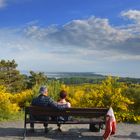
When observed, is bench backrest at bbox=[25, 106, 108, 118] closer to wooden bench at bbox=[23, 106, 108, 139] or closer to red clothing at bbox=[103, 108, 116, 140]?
wooden bench at bbox=[23, 106, 108, 139]

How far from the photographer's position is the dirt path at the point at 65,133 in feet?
45.4

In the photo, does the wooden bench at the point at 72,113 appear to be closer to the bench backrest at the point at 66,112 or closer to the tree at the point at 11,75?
the bench backrest at the point at 66,112

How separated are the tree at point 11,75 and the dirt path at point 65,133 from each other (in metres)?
43.3

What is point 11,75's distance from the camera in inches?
2472

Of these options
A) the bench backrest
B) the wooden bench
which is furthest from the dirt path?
the bench backrest

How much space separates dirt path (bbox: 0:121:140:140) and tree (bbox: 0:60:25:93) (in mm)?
43313

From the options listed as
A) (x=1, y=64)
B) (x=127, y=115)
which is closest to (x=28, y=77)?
(x=1, y=64)

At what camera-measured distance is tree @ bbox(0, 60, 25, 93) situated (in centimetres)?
6000

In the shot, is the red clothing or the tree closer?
the red clothing

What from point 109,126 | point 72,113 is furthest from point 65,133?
point 109,126

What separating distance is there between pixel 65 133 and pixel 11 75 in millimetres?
48912

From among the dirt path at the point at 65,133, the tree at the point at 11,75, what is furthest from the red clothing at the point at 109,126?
the tree at the point at 11,75

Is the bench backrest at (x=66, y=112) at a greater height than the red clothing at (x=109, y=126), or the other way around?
the bench backrest at (x=66, y=112)

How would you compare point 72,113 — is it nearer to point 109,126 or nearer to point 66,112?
point 66,112
